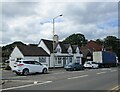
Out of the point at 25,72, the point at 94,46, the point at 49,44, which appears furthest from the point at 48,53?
the point at 94,46

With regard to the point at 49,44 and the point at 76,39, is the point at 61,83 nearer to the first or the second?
the point at 49,44

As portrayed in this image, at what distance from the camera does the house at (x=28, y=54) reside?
47.9 m

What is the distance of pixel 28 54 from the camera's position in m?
48.2

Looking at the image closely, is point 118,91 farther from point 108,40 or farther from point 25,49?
point 108,40

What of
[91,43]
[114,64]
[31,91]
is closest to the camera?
[31,91]

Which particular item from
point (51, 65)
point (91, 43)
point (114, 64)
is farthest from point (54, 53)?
point (91, 43)

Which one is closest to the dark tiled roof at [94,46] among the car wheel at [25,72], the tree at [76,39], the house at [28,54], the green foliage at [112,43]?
the green foliage at [112,43]

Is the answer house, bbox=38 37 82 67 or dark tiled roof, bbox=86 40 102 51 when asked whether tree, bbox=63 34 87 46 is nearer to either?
dark tiled roof, bbox=86 40 102 51

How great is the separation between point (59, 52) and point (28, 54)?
31.1 ft

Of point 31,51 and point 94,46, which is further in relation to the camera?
point 94,46

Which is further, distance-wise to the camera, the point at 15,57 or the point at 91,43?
the point at 91,43

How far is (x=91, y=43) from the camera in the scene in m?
102

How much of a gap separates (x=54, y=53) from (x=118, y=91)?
41158 millimetres

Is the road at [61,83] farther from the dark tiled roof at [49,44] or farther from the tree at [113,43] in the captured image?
the tree at [113,43]
